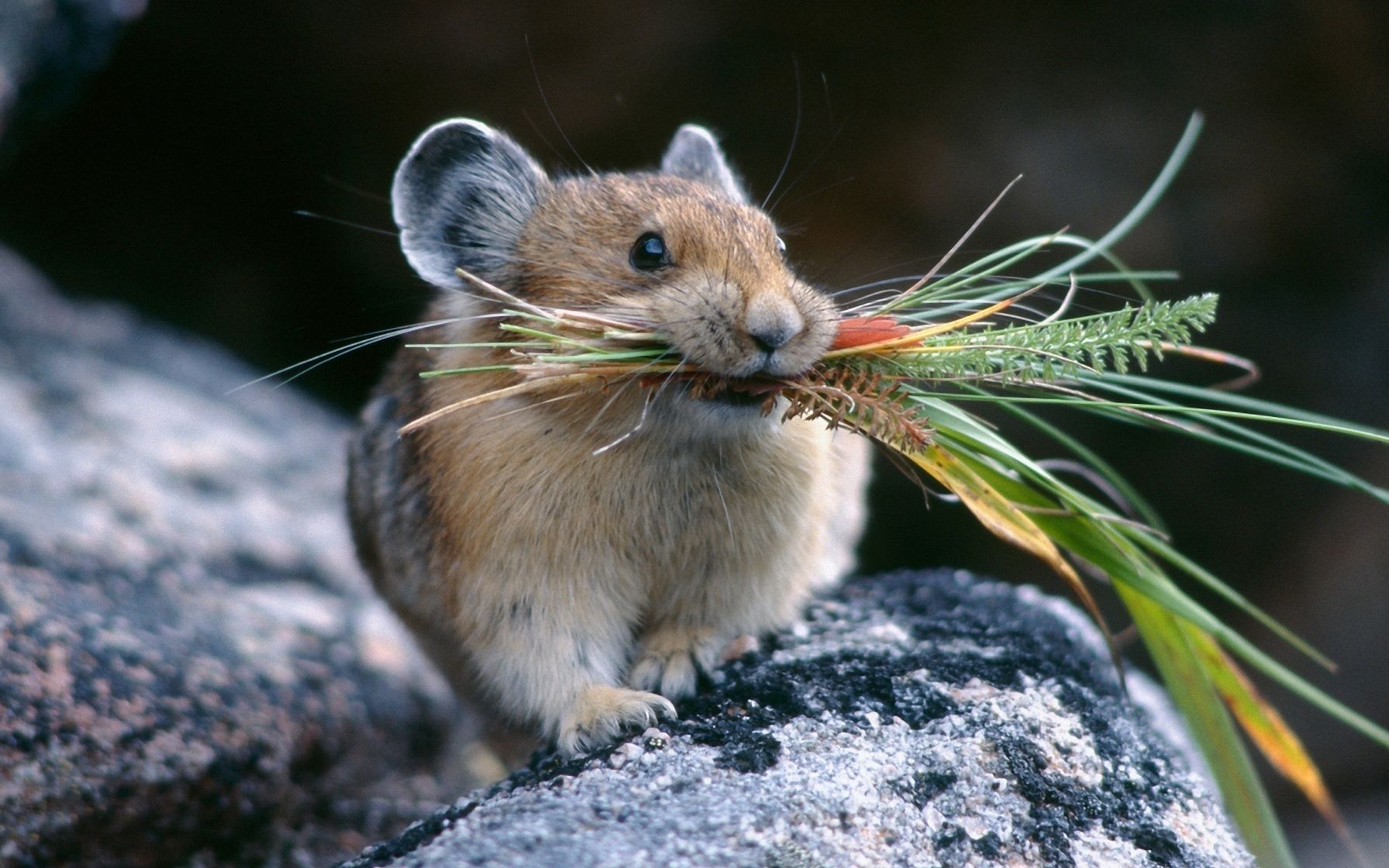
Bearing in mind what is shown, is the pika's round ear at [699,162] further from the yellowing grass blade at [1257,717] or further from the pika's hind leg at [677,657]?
the yellowing grass blade at [1257,717]

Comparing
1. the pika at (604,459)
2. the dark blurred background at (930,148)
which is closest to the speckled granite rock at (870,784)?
the pika at (604,459)

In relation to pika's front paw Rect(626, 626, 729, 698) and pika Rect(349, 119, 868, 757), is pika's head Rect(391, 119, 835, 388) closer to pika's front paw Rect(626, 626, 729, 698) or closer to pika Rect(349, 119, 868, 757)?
pika Rect(349, 119, 868, 757)

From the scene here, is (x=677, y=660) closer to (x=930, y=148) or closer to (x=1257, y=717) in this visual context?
(x=1257, y=717)

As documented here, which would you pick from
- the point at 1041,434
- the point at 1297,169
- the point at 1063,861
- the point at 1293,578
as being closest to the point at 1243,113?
the point at 1297,169

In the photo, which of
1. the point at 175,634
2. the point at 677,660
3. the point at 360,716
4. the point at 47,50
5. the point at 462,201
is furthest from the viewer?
the point at 47,50

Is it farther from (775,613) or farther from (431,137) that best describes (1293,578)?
(431,137)

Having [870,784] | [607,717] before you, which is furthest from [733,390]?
→ [870,784]
